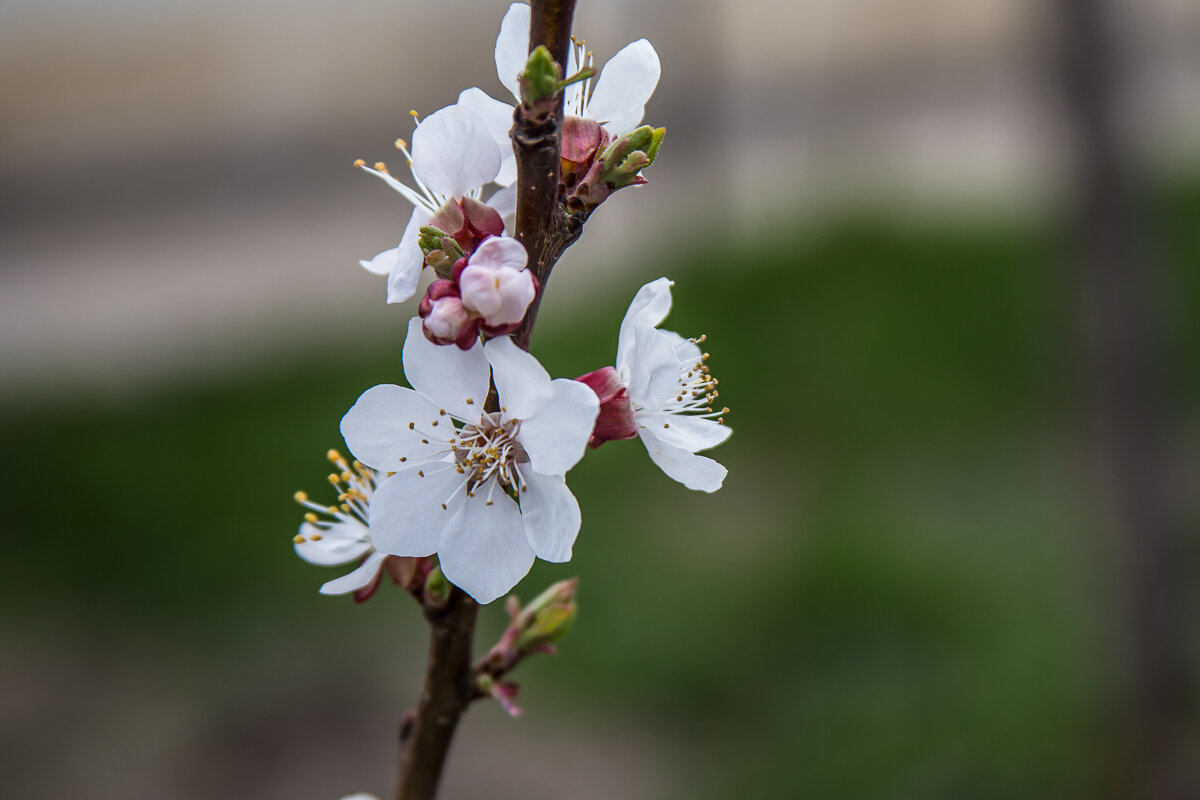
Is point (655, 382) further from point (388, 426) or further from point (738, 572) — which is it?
point (738, 572)

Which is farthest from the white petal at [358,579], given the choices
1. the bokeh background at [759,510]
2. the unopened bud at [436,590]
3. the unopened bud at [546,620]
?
the bokeh background at [759,510]

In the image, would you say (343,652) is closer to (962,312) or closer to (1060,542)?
(1060,542)

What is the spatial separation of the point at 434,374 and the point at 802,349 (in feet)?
12.4

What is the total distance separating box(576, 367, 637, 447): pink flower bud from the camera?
2.85 feet

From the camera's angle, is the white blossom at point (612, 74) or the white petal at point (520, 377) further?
the white blossom at point (612, 74)

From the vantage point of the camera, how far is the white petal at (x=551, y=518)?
31.1 inches

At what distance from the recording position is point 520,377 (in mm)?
766

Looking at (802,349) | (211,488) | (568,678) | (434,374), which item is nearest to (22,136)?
(211,488)

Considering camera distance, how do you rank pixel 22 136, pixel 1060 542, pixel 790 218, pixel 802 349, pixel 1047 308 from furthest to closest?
pixel 22 136 < pixel 790 218 < pixel 802 349 < pixel 1047 308 < pixel 1060 542

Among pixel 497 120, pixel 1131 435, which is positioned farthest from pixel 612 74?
pixel 1131 435

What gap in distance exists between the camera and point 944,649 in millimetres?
2979

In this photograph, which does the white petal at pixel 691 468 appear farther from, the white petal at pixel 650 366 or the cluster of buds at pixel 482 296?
the cluster of buds at pixel 482 296

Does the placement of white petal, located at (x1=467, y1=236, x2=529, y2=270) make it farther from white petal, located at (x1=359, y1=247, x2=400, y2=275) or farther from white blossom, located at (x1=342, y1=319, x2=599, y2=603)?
white petal, located at (x1=359, y1=247, x2=400, y2=275)

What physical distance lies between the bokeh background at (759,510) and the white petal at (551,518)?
6.72ft
